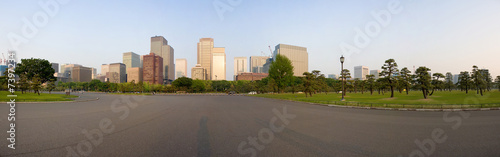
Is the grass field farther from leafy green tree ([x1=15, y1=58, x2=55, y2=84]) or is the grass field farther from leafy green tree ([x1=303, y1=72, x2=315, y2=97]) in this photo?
leafy green tree ([x1=15, y1=58, x2=55, y2=84])

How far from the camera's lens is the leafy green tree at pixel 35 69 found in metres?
47.6

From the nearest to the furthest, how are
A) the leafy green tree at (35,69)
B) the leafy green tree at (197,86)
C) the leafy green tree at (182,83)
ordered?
the leafy green tree at (35,69) < the leafy green tree at (182,83) < the leafy green tree at (197,86)

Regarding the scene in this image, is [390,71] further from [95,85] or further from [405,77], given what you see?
[95,85]

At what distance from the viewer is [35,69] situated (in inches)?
1927

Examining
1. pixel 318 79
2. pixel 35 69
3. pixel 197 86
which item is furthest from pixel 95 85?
pixel 318 79

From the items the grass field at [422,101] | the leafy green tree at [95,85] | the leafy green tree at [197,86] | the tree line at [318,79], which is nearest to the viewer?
the grass field at [422,101]

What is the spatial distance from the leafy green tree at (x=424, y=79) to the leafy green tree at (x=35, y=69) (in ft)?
252

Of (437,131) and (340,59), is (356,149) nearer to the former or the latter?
(437,131)

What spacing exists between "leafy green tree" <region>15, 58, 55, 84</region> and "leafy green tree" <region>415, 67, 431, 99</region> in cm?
7680

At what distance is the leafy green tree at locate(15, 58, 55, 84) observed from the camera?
47600 millimetres

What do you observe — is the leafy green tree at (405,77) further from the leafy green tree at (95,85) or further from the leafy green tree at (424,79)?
the leafy green tree at (95,85)

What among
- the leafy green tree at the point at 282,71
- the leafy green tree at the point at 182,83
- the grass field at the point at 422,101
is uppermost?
the leafy green tree at the point at 282,71

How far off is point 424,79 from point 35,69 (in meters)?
81.0

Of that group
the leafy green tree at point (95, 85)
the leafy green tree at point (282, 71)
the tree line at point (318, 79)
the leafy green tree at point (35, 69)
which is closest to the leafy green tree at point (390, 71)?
the tree line at point (318, 79)
